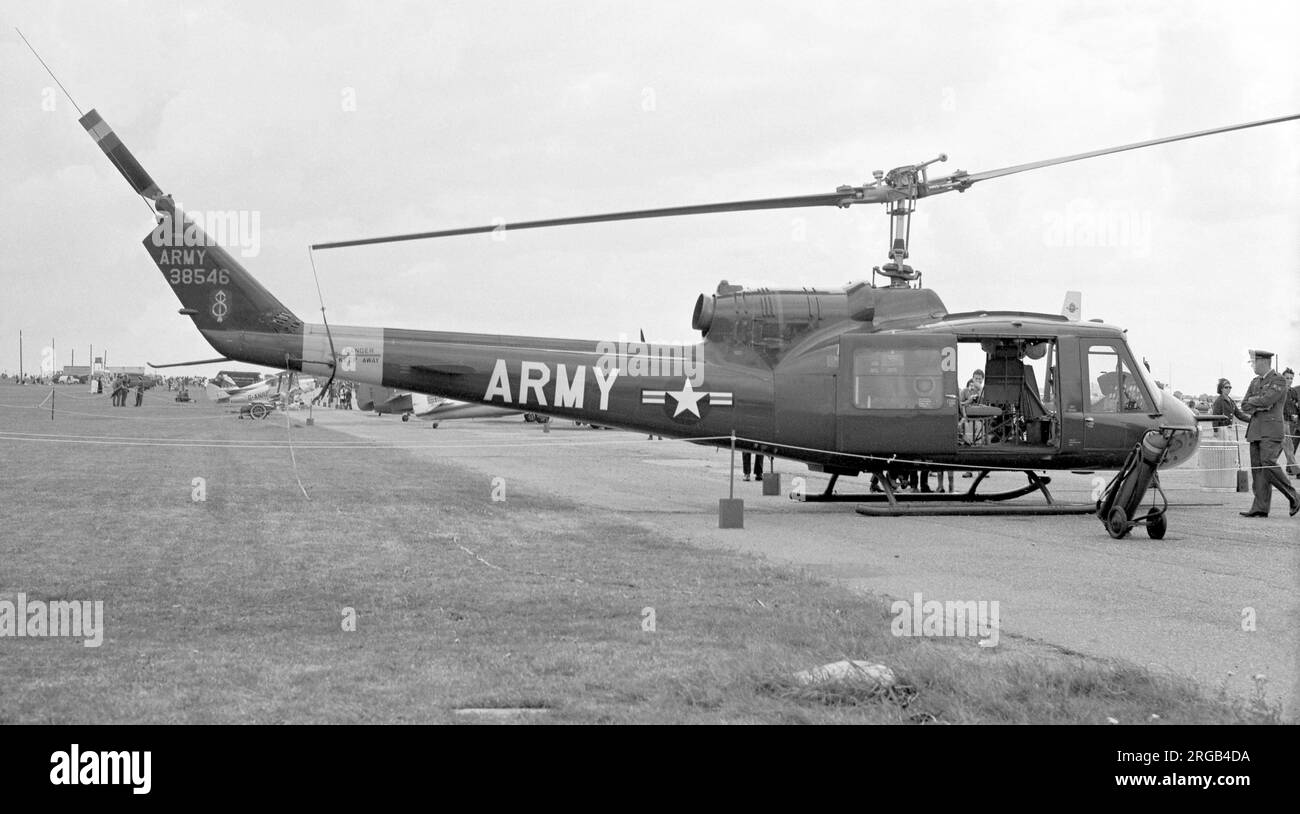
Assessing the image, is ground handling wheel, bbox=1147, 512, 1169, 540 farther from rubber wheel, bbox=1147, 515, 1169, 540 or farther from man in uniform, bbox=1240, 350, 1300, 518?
man in uniform, bbox=1240, 350, 1300, 518

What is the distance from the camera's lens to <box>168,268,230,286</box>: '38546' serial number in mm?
14617

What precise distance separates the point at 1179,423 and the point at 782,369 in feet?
18.9

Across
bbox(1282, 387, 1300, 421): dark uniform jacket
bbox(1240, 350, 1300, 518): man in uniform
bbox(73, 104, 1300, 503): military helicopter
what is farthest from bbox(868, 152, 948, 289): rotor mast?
bbox(1282, 387, 1300, 421): dark uniform jacket

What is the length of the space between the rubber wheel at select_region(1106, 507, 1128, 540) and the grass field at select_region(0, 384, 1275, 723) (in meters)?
4.96

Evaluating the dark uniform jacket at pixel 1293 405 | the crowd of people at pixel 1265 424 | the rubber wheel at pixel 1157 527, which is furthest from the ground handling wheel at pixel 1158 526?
the dark uniform jacket at pixel 1293 405

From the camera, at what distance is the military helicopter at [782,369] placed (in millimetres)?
14836

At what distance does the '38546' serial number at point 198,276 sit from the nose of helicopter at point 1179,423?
1318cm

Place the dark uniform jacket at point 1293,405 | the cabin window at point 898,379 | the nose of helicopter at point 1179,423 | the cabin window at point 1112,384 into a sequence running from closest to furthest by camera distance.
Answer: the cabin window at point 898,379
the nose of helicopter at point 1179,423
the cabin window at point 1112,384
the dark uniform jacket at point 1293,405

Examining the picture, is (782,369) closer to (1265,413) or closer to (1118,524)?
(1118,524)

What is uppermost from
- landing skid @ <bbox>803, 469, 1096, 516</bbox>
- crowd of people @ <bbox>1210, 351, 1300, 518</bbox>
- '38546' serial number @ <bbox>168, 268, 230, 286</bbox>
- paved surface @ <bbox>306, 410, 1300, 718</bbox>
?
'38546' serial number @ <bbox>168, 268, 230, 286</bbox>

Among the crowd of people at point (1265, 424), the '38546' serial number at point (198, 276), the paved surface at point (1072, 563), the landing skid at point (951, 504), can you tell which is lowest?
the paved surface at point (1072, 563)

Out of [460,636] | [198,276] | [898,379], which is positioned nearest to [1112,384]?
[898,379]

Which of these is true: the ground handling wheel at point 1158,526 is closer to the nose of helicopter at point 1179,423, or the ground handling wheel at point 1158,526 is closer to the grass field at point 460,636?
the nose of helicopter at point 1179,423
